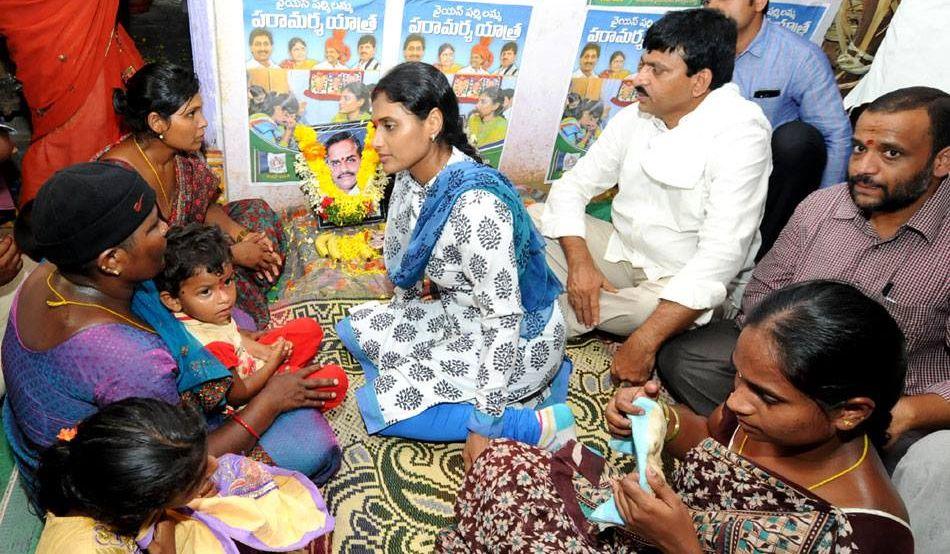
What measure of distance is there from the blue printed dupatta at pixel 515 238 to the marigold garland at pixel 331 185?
1067mm

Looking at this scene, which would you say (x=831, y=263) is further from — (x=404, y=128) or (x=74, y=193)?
(x=74, y=193)

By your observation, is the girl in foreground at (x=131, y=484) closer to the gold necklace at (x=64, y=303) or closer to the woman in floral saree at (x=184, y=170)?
the gold necklace at (x=64, y=303)

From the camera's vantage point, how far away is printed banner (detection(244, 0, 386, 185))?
347 cm

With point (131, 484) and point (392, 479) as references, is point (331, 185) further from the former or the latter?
point (131, 484)

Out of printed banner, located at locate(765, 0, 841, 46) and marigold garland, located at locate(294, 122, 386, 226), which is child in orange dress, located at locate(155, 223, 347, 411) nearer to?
marigold garland, located at locate(294, 122, 386, 226)

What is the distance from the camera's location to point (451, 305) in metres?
2.88

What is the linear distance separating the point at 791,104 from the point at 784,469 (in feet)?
9.53

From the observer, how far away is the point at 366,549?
2389 mm

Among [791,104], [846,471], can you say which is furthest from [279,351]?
[791,104]

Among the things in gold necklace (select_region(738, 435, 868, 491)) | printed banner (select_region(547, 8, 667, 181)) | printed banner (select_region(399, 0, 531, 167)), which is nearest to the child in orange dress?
gold necklace (select_region(738, 435, 868, 491))

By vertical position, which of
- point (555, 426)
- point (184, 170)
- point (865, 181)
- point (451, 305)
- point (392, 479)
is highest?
point (865, 181)

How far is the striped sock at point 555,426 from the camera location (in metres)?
2.80

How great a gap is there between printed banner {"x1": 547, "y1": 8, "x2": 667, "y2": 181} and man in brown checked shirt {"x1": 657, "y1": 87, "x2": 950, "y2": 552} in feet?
5.97

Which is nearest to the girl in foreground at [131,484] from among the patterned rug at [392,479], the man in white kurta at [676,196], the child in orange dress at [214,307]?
the child in orange dress at [214,307]
